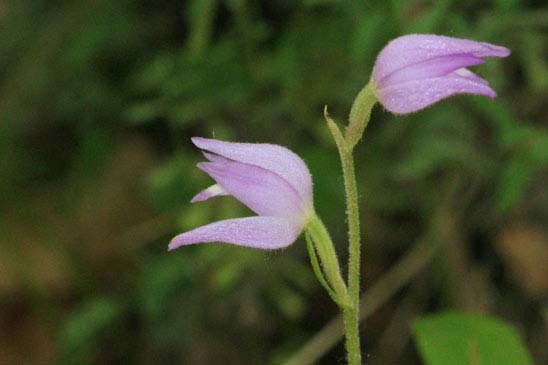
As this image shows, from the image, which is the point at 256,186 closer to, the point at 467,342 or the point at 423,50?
the point at 423,50

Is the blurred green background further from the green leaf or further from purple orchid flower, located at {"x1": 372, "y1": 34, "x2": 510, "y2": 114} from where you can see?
purple orchid flower, located at {"x1": 372, "y1": 34, "x2": 510, "y2": 114}

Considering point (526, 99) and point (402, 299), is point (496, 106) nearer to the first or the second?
point (526, 99)

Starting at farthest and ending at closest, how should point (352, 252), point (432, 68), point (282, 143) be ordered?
point (282, 143), point (352, 252), point (432, 68)

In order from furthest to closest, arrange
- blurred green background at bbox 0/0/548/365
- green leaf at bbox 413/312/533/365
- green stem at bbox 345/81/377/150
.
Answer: blurred green background at bbox 0/0/548/365, green leaf at bbox 413/312/533/365, green stem at bbox 345/81/377/150

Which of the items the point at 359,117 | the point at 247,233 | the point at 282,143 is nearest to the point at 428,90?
the point at 359,117

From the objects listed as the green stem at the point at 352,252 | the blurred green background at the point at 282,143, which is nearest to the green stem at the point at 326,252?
the green stem at the point at 352,252

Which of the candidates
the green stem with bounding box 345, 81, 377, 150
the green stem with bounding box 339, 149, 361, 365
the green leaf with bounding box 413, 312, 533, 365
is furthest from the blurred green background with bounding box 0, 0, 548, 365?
the green stem with bounding box 339, 149, 361, 365

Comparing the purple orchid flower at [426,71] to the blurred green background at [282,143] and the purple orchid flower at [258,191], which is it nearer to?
the purple orchid flower at [258,191]
